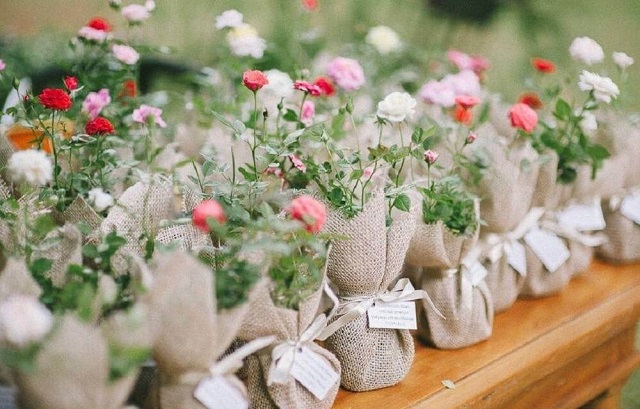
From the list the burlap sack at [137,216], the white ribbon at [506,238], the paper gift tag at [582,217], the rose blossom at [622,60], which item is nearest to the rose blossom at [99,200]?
the burlap sack at [137,216]

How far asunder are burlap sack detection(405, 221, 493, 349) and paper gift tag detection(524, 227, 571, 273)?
225mm

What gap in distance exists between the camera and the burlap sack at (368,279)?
43.1 inches

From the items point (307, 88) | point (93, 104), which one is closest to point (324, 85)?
point (307, 88)

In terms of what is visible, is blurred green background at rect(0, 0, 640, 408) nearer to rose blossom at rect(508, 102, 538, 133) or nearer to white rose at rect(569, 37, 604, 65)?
white rose at rect(569, 37, 604, 65)

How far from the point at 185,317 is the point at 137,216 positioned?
0.35m

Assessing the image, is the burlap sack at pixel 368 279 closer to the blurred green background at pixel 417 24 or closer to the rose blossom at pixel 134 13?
the rose blossom at pixel 134 13

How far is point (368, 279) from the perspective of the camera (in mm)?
1135

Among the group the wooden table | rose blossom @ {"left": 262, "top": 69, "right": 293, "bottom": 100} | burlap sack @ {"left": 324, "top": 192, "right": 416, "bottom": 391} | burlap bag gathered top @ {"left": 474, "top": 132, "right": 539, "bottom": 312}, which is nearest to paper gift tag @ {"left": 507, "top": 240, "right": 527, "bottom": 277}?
burlap bag gathered top @ {"left": 474, "top": 132, "right": 539, "bottom": 312}

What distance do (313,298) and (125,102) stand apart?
74 centimetres

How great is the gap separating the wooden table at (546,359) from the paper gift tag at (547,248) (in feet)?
0.33

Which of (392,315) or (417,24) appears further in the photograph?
(417,24)

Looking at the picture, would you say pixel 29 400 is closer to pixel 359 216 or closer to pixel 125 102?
pixel 359 216

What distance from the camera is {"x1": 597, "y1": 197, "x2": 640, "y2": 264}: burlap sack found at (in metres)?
1.82

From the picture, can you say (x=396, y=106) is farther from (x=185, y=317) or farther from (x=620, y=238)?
(x=620, y=238)
